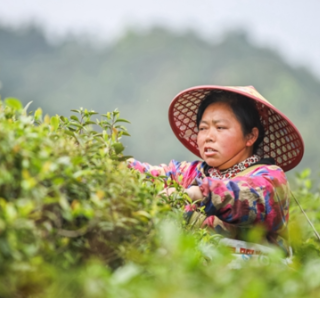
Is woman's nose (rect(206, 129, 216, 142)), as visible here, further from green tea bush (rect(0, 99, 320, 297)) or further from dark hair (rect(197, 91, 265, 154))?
green tea bush (rect(0, 99, 320, 297))

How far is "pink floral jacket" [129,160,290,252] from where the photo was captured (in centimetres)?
165

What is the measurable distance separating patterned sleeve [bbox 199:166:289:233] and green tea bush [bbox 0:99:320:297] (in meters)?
0.51

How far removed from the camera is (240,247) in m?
1.79

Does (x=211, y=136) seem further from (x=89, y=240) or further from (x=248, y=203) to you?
(x=89, y=240)

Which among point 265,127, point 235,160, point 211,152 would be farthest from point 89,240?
point 265,127

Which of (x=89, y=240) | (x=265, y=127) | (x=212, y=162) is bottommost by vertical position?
(x=89, y=240)

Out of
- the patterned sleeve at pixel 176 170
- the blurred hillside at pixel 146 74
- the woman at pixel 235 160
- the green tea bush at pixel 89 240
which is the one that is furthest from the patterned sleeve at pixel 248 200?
the blurred hillside at pixel 146 74

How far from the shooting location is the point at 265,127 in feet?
7.39

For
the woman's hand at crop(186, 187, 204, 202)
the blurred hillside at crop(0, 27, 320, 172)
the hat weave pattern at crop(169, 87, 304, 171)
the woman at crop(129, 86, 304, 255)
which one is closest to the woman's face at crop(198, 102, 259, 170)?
the woman at crop(129, 86, 304, 255)

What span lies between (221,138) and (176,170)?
10.6 inches

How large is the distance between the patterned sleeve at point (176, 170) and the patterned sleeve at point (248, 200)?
307 millimetres
